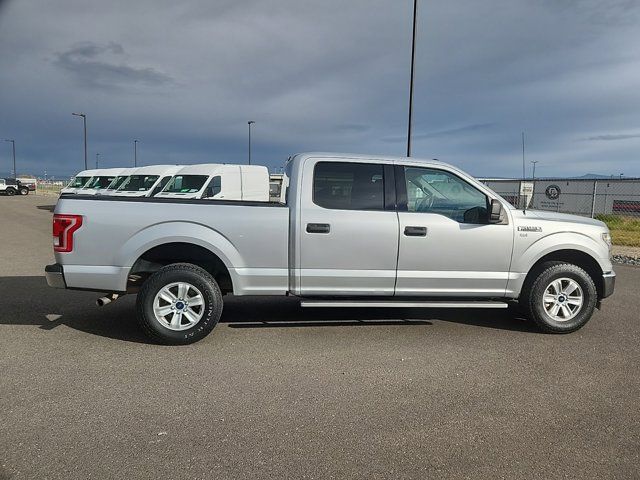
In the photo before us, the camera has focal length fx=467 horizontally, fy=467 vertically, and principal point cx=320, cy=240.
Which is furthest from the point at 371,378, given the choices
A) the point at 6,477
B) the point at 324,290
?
the point at 6,477

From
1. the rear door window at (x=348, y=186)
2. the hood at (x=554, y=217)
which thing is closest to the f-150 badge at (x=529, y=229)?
the hood at (x=554, y=217)

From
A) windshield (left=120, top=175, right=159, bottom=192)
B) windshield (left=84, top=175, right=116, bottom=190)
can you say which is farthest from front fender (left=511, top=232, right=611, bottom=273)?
windshield (left=84, top=175, right=116, bottom=190)

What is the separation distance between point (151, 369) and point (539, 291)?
13.1 feet

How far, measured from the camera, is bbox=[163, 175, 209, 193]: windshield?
55.2 ft

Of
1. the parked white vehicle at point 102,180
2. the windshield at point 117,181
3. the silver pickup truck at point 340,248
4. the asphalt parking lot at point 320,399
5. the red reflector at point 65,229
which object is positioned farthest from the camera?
the parked white vehicle at point 102,180

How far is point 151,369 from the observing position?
4.01 meters

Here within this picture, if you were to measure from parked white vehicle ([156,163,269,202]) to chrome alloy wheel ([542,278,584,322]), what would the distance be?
1278 cm

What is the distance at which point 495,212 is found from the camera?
4828 mm

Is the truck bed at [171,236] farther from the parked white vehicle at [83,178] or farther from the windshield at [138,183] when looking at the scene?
the parked white vehicle at [83,178]

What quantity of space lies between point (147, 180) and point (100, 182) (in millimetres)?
5522

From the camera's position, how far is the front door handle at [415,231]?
4.81 meters

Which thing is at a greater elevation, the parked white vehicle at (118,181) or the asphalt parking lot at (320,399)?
the parked white vehicle at (118,181)

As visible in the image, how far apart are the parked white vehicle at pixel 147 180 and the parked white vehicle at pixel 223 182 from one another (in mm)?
1103

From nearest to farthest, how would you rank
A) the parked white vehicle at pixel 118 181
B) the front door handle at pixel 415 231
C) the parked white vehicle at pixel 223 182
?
1. the front door handle at pixel 415 231
2. the parked white vehicle at pixel 223 182
3. the parked white vehicle at pixel 118 181
